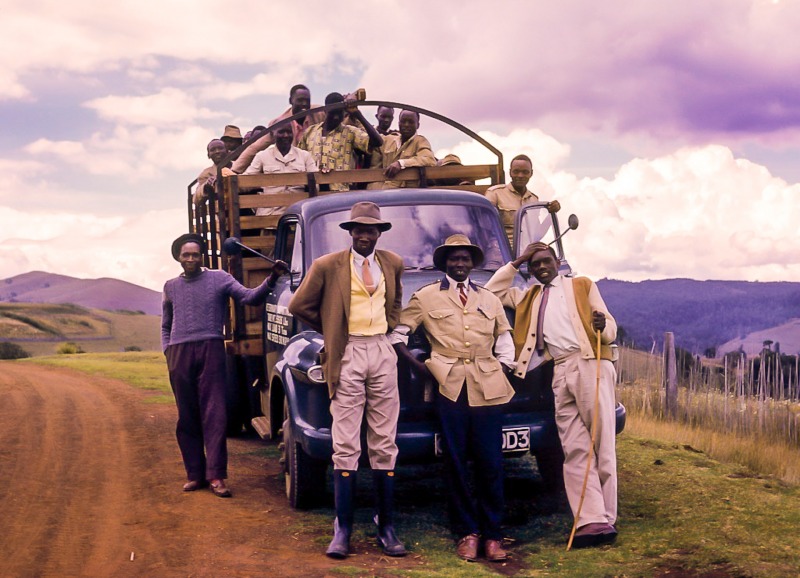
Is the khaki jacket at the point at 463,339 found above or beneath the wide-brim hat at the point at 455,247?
beneath

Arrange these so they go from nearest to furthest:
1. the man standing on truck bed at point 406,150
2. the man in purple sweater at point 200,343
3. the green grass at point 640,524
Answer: the green grass at point 640,524, the man in purple sweater at point 200,343, the man standing on truck bed at point 406,150

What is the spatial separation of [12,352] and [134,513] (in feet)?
85.5

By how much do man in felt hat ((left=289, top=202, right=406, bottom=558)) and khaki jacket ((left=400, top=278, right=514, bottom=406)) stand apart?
0.75 ft

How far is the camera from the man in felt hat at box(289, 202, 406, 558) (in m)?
6.52

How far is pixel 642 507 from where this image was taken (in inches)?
305

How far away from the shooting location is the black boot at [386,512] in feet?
21.5

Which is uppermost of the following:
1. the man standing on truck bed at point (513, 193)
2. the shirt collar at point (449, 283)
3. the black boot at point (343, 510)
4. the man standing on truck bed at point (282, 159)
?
the man standing on truck bed at point (282, 159)

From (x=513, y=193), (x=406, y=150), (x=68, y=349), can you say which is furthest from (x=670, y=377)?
(x=68, y=349)

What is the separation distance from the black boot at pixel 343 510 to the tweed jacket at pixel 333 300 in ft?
1.90

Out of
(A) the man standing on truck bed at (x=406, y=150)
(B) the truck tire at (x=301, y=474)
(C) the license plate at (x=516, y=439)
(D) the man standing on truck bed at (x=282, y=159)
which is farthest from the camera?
(D) the man standing on truck bed at (x=282, y=159)

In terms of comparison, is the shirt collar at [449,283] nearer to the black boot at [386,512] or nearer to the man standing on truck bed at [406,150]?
the black boot at [386,512]

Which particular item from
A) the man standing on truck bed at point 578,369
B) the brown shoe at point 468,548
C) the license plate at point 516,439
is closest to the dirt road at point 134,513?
the brown shoe at point 468,548

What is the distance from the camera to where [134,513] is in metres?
7.81

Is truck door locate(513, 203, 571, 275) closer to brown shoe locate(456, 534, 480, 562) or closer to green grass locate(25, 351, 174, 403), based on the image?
brown shoe locate(456, 534, 480, 562)
